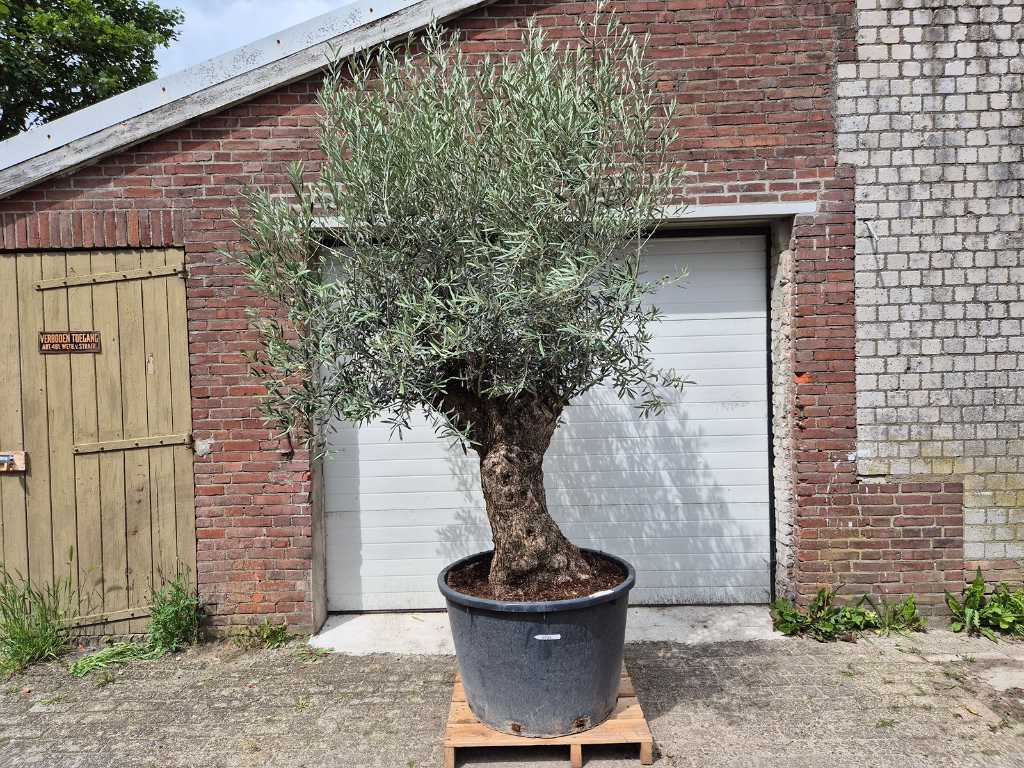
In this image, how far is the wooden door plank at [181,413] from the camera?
15.3 feet

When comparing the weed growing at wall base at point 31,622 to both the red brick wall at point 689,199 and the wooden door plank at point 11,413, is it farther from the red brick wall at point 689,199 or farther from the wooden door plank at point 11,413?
the red brick wall at point 689,199

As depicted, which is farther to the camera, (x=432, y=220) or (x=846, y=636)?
(x=846, y=636)

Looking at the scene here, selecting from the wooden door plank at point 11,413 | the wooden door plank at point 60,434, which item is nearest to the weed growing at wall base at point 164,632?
the wooden door plank at point 60,434

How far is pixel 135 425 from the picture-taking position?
184 inches

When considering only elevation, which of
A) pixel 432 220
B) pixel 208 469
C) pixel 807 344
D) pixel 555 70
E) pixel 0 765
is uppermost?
pixel 555 70

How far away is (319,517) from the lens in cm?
502

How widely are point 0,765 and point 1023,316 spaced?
655 centimetres

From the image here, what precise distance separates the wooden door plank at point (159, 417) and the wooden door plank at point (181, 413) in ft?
0.10

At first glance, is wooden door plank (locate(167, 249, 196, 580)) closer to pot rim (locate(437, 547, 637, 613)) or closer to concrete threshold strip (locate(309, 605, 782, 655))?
concrete threshold strip (locate(309, 605, 782, 655))

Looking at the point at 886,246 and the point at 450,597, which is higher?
the point at 886,246

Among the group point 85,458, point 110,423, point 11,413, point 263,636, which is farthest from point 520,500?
point 11,413

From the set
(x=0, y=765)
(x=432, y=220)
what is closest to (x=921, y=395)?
(x=432, y=220)

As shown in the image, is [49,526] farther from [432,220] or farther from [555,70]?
[555,70]

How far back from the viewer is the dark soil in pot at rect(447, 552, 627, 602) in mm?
3375
